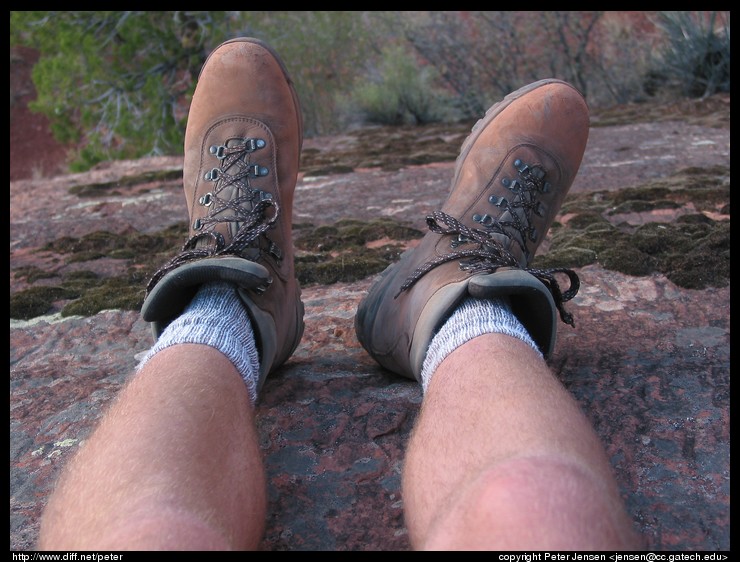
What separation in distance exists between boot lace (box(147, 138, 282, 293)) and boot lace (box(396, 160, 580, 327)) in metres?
0.31

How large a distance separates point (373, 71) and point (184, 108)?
2348 mm

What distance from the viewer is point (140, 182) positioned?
134 inches

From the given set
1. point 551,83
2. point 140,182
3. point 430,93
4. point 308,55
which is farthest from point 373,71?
point 551,83

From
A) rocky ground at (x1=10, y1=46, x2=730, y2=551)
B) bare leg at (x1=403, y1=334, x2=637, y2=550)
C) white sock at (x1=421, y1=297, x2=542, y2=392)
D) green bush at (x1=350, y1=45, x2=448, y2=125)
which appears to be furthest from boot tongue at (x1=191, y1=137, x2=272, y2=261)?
green bush at (x1=350, y1=45, x2=448, y2=125)

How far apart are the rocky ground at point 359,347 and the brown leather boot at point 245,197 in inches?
7.1

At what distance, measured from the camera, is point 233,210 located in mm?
1436

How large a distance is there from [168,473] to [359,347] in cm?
79

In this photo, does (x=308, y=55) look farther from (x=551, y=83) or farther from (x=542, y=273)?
(x=542, y=273)

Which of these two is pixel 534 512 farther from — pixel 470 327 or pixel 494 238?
pixel 494 238

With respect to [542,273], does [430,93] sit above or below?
below

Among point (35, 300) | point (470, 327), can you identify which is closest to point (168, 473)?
point (470, 327)

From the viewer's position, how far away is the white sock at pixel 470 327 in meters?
1.08
